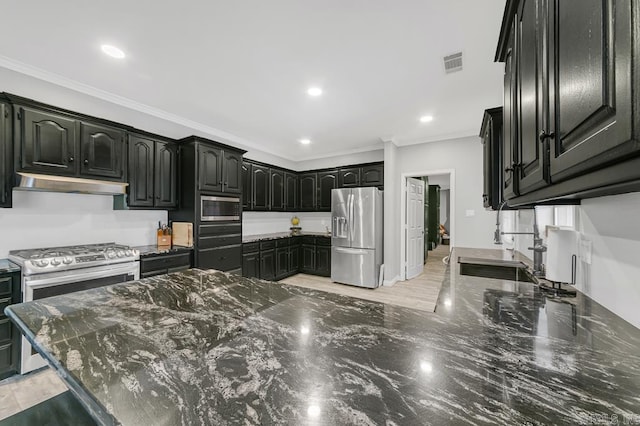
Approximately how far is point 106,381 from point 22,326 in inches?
27.3

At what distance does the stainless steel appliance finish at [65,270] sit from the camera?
2053mm

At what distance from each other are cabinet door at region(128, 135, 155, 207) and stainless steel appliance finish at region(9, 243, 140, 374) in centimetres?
69

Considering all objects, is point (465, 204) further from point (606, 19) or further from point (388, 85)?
point (606, 19)

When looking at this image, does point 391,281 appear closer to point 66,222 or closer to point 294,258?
point 294,258

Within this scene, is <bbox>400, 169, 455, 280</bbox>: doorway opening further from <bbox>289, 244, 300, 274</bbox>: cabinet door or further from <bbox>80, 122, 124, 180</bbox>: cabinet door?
<bbox>80, 122, 124, 180</bbox>: cabinet door

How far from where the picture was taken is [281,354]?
29.1 inches

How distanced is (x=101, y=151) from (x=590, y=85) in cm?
375

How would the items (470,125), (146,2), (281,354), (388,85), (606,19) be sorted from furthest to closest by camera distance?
(470,125)
(388,85)
(146,2)
(281,354)
(606,19)

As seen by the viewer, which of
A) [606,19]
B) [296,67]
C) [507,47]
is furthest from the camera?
[296,67]

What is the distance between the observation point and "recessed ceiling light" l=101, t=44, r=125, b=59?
2.15 meters

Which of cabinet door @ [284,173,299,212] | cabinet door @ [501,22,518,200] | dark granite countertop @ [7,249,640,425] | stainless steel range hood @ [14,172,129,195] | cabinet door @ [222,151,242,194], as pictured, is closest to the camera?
dark granite countertop @ [7,249,640,425]

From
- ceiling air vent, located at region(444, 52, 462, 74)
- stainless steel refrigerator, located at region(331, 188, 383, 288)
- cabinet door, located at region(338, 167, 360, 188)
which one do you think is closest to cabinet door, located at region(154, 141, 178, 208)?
stainless steel refrigerator, located at region(331, 188, 383, 288)

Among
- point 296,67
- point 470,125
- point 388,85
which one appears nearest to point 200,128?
point 296,67

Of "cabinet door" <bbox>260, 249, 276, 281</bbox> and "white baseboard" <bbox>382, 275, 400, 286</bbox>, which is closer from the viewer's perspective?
"cabinet door" <bbox>260, 249, 276, 281</bbox>
